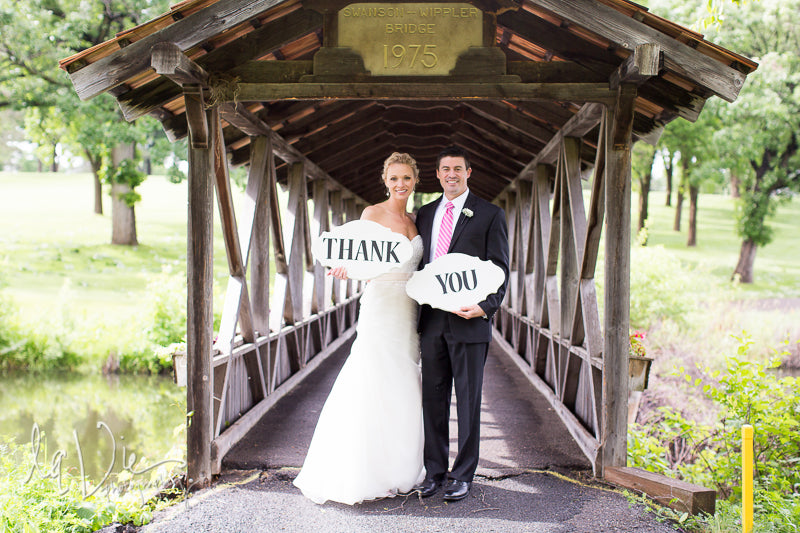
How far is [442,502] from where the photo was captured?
11.8ft

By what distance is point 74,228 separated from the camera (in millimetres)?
28891

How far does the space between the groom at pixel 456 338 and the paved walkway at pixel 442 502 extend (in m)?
0.21

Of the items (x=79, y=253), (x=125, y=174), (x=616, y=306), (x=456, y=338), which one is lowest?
(x=456, y=338)

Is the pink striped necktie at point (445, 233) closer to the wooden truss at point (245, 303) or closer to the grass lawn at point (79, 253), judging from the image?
the wooden truss at point (245, 303)

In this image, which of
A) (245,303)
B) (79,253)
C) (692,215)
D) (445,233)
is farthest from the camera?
(692,215)

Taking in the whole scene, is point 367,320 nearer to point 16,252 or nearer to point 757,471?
point 757,471

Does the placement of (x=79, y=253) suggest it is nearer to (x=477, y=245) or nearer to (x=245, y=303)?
(x=245, y=303)

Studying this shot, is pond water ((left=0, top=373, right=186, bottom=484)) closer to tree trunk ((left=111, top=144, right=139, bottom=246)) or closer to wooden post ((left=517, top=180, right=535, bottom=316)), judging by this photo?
wooden post ((left=517, top=180, right=535, bottom=316))

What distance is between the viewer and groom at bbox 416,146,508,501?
3.57m

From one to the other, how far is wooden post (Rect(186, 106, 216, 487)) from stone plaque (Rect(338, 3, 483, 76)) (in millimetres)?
1069

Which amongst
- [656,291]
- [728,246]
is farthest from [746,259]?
[656,291]

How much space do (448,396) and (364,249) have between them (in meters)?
0.97

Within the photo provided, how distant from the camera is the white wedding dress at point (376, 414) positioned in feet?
11.8

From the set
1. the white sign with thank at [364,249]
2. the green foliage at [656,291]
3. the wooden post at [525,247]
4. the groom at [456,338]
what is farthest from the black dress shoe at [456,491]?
the green foliage at [656,291]
